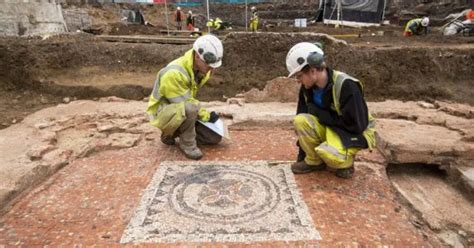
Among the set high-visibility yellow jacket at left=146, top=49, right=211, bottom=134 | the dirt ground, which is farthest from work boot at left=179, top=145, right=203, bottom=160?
the dirt ground

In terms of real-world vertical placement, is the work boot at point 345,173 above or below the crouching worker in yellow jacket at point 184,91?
below

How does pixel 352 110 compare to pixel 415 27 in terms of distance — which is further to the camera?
pixel 415 27

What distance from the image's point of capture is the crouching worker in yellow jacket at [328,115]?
3.35 metres

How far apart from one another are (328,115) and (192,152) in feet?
5.20

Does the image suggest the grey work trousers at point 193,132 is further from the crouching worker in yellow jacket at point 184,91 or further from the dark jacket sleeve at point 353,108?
the dark jacket sleeve at point 353,108

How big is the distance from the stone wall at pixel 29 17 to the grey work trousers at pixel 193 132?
7959 millimetres

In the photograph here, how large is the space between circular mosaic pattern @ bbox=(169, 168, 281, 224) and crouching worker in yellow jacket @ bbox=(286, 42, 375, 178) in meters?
0.54

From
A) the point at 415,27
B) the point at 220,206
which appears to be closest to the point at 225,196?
the point at 220,206

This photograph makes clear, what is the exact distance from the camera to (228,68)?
351 inches

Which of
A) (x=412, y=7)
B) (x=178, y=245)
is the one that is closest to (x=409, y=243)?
(x=178, y=245)

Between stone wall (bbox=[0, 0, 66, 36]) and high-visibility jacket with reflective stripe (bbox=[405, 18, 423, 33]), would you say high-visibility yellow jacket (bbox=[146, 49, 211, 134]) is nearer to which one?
stone wall (bbox=[0, 0, 66, 36])

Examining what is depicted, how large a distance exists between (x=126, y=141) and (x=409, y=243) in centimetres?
340

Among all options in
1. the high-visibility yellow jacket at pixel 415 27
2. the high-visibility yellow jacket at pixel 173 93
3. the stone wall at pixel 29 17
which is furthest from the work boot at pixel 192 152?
the high-visibility yellow jacket at pixel 415 27

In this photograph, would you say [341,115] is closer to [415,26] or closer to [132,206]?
[132,206]
